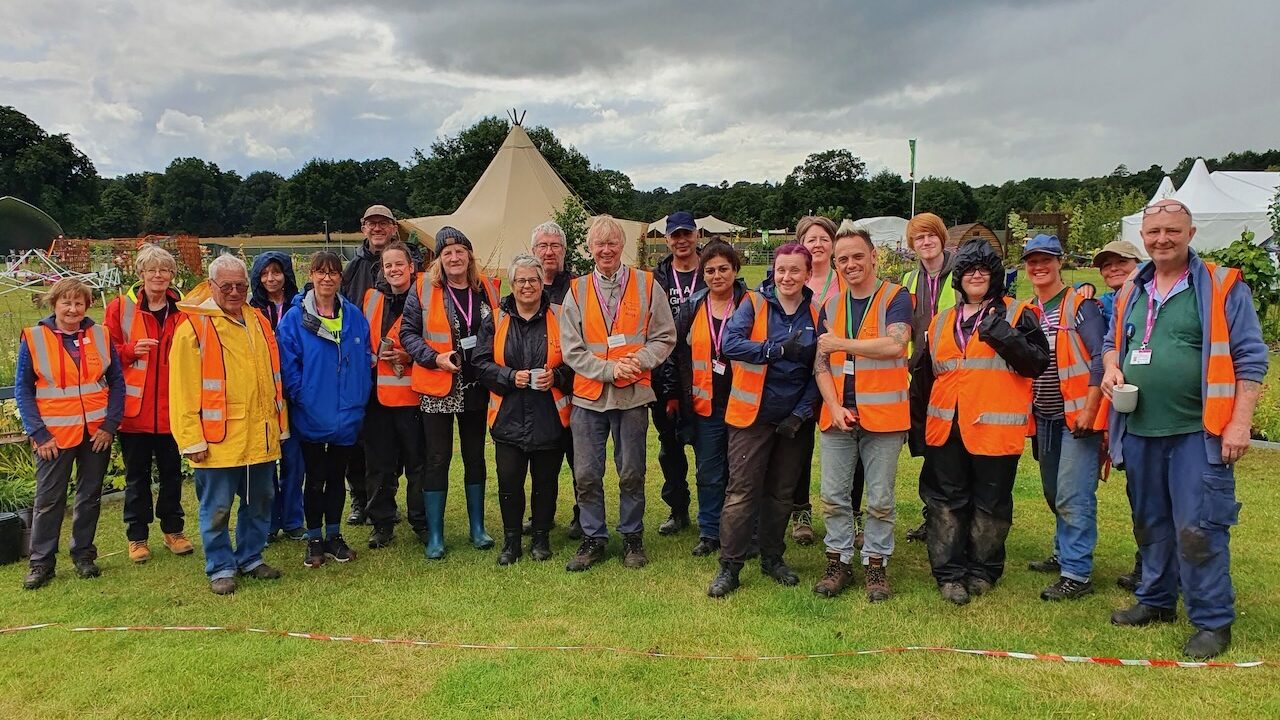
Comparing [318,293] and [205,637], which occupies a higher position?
[318,293]

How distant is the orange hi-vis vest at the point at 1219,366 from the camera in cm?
336

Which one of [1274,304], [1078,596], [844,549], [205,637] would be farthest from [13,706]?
[1274,304]

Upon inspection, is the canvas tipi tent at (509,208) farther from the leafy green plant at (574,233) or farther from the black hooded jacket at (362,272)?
the black hooded jacket at (362,272)

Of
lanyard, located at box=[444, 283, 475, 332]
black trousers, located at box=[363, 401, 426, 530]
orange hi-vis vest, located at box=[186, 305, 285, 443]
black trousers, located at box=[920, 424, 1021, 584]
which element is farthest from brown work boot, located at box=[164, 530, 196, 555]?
black trousers, located at box=[920, 424, 1021, 584]

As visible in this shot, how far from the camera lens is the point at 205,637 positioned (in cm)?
392

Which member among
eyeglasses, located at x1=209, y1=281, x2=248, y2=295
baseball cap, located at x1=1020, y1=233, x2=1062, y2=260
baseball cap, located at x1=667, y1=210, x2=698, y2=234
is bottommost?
eyeglasses, located at x1=209, y1=281, x2=248, y2=295

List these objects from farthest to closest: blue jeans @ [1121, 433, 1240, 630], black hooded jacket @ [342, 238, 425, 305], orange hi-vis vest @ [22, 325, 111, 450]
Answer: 1. black hooded jacket @ [342, 238, 425, 305]
2. orange hi-vis vest @ [22, 325, 111, 450]
3. blue jeans @ [1121, 433, 1240, 630]

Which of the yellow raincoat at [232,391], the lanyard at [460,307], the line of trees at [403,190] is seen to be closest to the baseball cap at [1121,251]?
the lanyard at [460,307]

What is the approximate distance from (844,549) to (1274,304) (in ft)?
34.8

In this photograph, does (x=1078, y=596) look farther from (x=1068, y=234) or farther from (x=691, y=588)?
(x=1068, y=234)

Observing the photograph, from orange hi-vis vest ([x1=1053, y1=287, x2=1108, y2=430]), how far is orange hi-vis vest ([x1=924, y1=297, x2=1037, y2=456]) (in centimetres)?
25

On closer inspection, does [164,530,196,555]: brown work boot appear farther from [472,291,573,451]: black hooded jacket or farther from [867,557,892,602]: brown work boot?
[867,557,892,602]: brown work boot

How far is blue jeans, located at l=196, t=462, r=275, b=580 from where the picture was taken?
15.0 ft

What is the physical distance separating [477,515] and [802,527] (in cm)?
228
